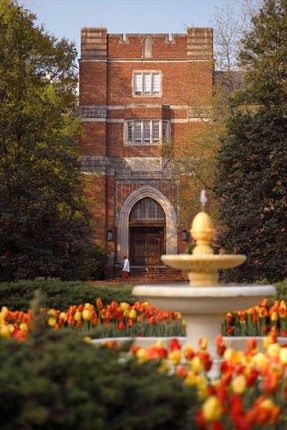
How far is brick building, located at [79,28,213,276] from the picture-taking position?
40.4m

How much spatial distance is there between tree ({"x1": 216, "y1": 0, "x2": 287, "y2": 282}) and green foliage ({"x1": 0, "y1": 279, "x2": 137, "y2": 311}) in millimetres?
10330

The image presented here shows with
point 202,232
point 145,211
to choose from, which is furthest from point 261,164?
point 145,211

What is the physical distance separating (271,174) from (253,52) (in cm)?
476

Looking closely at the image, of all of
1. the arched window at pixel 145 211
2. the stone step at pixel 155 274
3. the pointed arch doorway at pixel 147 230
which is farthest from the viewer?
the arched window at pixel 145 211

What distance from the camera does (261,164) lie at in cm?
2439

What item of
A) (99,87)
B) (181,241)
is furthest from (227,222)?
(99,87)

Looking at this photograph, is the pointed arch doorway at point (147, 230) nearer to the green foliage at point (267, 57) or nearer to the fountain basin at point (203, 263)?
the green foliage at point (267, 57)

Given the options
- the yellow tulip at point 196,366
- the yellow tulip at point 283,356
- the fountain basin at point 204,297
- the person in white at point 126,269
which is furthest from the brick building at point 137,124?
the yellow tulip at point 196,366

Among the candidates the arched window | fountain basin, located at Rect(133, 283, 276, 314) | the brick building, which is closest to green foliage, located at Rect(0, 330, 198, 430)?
fountain basin, located at Rect(133, 283, 276, 314)

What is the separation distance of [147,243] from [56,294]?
91.5ft

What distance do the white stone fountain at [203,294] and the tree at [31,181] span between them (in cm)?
1266

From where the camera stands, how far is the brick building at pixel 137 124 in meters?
Answer: 40.4

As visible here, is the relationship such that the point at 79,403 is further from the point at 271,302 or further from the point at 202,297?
the point at 271,302

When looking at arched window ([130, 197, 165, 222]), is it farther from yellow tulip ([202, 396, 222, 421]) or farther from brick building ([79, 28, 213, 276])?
yellow tulip ([202, 396, 222, 421])
